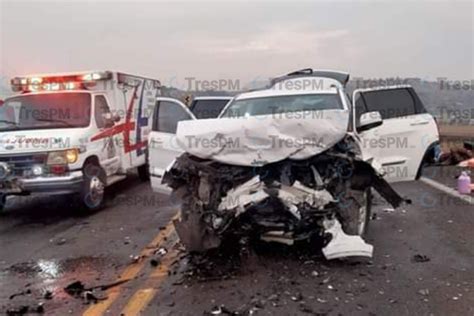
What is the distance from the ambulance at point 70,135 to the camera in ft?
28.1

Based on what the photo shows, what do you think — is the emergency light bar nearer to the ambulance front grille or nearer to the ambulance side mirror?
the ambulance side mirror

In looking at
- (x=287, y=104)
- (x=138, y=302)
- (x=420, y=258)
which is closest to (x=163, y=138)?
(x=287, y=104)

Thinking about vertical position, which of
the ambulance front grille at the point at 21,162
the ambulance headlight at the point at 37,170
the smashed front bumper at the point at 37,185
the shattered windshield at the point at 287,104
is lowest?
the smashed front bumper at the point at 37,185

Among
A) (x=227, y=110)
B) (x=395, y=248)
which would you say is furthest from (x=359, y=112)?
(x=395, y=248)

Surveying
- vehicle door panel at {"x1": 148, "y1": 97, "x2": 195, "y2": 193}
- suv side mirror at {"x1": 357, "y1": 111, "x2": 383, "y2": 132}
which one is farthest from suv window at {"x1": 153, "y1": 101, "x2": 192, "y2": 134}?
suv side mirror at {"x1": 357, "y1": 111, "x2": 383, "y2": 132}

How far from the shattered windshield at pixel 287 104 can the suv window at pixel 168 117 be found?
1.12 meters

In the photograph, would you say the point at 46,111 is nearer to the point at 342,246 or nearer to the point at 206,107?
the point at 206,107

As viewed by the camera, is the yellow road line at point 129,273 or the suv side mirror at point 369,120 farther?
the suv side mirror at point 369,120

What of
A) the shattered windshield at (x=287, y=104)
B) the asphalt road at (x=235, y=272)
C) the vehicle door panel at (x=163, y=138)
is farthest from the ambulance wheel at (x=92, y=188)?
the shattered windshield at (x=287, y=104)

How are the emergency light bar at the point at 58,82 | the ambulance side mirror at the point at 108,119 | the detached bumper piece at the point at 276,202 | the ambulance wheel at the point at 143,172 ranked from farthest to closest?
the ambulance wheel at the point at 143,172, the emergency light bar at the point at 58,82, the ambulance side mirror at the point at 108,119, the detached bumper piece at the point at 276,202

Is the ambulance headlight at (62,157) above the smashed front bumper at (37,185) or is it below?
above

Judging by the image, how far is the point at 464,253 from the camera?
605 cm

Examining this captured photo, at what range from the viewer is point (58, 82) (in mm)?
10180

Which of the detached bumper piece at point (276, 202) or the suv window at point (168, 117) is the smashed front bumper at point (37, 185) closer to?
the suv window at point (168, 117)
